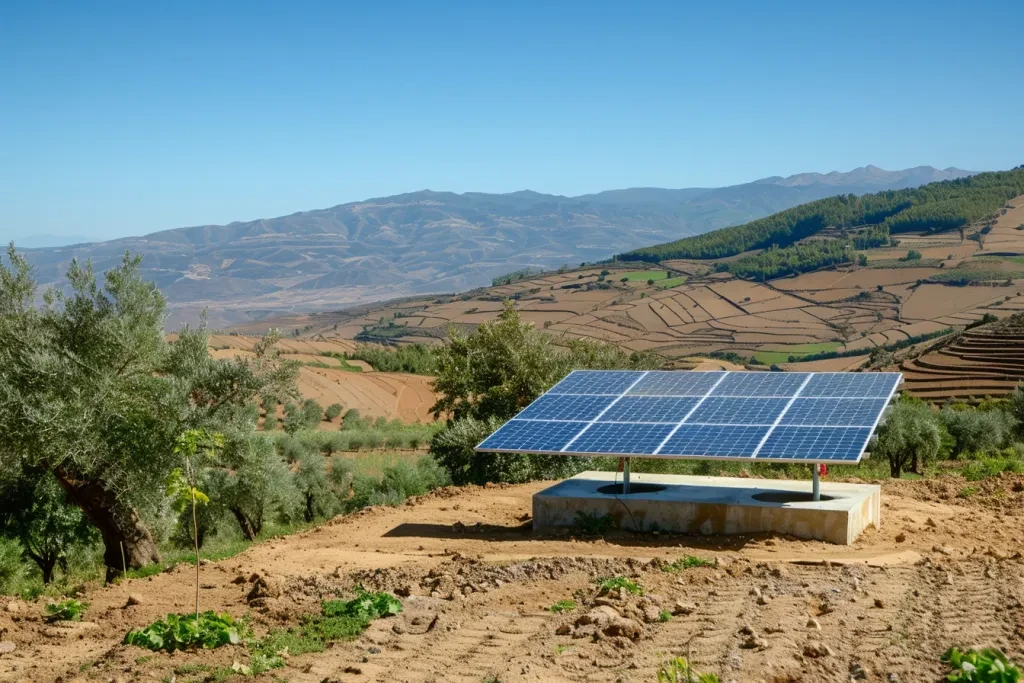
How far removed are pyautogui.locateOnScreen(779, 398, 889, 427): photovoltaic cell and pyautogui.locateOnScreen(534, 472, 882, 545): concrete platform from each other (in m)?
1.29

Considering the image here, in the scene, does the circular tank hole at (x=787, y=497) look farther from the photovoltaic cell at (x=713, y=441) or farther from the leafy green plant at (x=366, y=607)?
the leafy green plant at (x=366, y=607)

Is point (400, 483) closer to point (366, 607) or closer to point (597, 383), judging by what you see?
point (597, 383)

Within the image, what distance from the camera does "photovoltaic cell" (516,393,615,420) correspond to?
60.1 feet

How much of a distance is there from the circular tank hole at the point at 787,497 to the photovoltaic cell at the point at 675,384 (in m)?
2.51

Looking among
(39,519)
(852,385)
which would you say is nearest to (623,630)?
(852,385)

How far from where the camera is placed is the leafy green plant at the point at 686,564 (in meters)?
13.2

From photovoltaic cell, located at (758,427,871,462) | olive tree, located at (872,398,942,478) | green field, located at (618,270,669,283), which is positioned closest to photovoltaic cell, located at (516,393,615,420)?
photovoltaic cell, located at (758,427,871,462)

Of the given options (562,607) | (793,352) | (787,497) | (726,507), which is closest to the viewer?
(562,607)

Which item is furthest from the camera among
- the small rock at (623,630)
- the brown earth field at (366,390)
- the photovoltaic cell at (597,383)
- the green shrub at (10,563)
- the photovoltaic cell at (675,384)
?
the brown earth field at (366,390)

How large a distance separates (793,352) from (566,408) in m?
94.8

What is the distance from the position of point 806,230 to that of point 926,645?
18188 cm

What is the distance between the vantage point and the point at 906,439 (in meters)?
30.6

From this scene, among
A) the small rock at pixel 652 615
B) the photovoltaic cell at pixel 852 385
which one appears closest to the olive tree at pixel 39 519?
the small rock at pixel 652 615

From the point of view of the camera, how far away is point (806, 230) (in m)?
182
